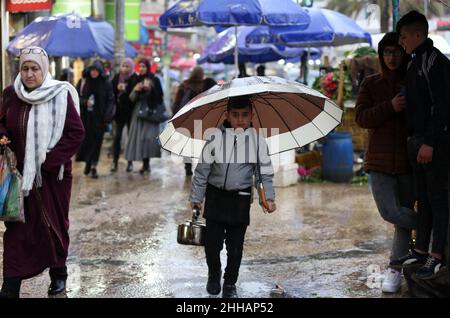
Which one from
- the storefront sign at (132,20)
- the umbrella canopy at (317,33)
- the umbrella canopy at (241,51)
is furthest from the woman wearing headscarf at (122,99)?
the storefront sign at (132,20)

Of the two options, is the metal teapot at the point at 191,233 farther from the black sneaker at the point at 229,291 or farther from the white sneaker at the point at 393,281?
the white sneaker at the point at 393,281

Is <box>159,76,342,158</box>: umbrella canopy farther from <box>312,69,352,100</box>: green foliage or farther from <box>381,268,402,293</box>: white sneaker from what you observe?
<box>312,69,352,100</box>: green foliage

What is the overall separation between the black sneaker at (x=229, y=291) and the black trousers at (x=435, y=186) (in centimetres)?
144

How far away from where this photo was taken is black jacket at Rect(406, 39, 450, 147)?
18.1ft

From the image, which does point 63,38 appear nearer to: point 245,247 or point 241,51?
point 241,51

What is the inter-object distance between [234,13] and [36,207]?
216 inches

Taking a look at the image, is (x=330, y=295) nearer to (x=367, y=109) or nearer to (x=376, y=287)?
(x=376, y=287)

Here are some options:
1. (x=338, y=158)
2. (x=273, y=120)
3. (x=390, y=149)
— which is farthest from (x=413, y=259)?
(x=338, y=158)

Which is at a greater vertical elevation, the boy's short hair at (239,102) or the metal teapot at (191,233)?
the boy's short hair at (239,102)

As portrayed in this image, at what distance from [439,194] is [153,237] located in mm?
3555

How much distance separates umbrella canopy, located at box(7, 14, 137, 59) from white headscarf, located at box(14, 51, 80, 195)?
7.16 metres

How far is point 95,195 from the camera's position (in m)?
11.2

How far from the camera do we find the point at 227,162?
229 inches

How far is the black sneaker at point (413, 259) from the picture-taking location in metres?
5.91
